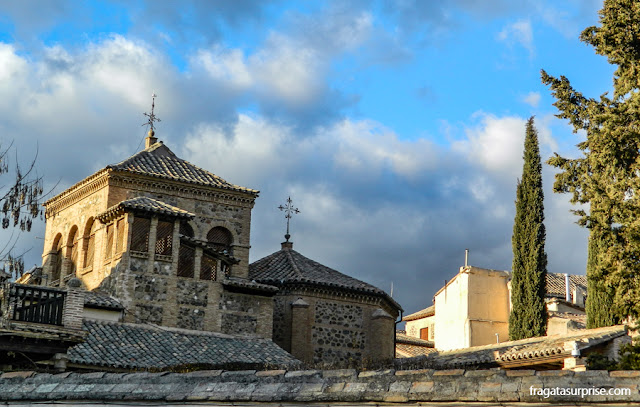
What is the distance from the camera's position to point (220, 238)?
1287 inches

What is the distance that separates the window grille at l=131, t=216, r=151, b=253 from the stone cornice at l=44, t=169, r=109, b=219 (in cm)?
390

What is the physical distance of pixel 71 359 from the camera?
72.9 ft

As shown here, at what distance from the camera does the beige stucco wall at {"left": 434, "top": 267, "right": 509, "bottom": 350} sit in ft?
134

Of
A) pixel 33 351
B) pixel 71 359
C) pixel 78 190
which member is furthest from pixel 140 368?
pixel 78 190

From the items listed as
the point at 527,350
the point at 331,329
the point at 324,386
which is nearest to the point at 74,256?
the point at 331,329

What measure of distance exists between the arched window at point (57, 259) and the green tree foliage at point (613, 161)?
20.8 m

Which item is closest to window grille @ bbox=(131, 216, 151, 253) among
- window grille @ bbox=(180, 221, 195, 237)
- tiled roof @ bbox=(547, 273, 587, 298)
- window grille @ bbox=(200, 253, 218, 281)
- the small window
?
window grille @ bbox=(200, 253, 218, 281)

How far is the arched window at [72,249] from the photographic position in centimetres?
3228

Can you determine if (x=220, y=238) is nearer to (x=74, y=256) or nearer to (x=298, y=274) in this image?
(x=298, y=274)

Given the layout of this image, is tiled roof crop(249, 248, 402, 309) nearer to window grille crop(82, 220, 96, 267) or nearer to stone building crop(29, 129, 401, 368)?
stone building crop(29, 129, 401, 368)

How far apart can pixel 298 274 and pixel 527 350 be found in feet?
34.3

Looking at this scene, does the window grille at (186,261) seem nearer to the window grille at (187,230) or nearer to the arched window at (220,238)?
the window grille at (187,230)


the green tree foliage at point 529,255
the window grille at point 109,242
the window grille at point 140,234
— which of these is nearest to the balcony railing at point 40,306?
the window grille at point 140,234

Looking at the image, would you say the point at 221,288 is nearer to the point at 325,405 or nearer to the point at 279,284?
the point at 279,284
